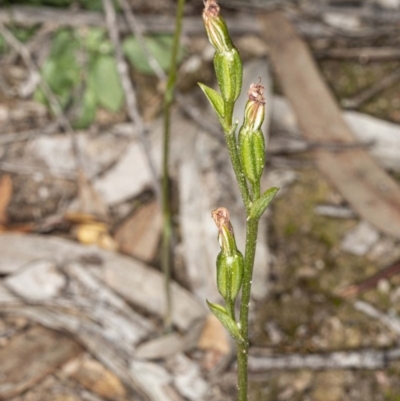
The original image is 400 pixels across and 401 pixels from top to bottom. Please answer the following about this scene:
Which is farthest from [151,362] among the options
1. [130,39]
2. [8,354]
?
[130,39]

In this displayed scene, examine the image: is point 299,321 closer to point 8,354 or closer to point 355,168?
point 355,168

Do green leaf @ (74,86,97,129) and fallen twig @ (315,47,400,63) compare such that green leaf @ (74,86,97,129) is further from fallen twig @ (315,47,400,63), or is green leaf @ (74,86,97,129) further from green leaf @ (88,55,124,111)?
fallen twig @ (315,47,400,63)

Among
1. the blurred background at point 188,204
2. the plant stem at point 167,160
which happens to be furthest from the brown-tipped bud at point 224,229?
the blurred background at point 188,204

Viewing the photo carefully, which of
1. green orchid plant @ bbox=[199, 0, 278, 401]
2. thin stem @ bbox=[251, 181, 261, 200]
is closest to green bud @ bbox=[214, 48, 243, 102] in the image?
green orchid plant @ bbox=[199, 0, 278, 401]

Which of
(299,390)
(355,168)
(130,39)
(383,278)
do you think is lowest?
(299,390)

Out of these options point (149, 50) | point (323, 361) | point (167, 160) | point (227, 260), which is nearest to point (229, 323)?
point (227, 260)

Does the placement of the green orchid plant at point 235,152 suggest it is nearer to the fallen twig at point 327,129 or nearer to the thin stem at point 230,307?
the thin stem at point 230,307
